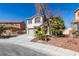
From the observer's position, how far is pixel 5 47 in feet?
42.9

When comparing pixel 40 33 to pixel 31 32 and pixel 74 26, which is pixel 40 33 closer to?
pixel 31 32

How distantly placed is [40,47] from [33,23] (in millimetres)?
1179

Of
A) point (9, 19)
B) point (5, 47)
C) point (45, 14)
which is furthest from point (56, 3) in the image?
point (5, 47)

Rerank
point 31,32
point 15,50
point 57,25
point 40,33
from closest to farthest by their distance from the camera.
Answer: point 15,50, point 31,32, point 40,33, point 57,25

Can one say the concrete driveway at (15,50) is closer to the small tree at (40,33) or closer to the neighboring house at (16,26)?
the neighboring house at (16,26)

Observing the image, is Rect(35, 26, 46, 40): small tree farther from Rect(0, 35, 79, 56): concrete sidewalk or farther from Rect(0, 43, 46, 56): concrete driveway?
Rect(0, 43, 46, 56): concrete driveway

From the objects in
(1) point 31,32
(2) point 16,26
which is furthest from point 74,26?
(2) point 16,26

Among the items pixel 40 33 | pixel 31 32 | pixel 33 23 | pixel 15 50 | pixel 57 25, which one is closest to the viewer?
pixel 15 50

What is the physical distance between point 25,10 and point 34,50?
1836 mm

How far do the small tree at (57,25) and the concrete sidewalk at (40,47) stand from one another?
37.3 inches

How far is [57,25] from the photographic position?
1480 centimetres

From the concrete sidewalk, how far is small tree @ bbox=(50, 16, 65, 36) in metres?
0.95

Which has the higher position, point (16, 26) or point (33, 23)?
point (33, 23)

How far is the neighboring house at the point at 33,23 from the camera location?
508 inches
